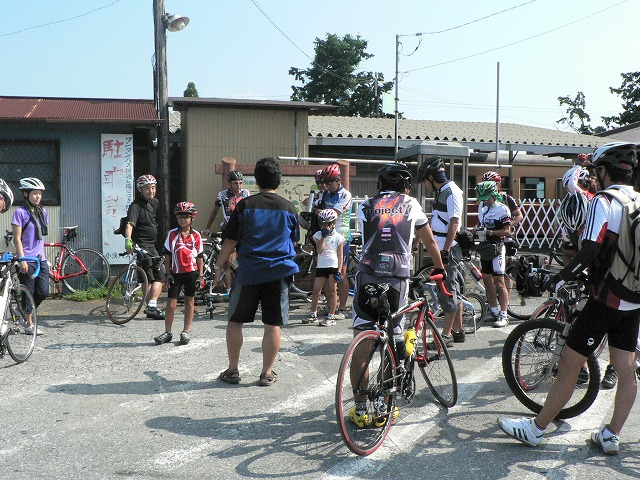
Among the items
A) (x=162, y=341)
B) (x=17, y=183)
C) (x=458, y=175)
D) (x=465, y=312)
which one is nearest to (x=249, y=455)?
(x=162, y=341)

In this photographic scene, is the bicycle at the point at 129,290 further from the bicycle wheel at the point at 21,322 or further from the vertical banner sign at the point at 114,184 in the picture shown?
the vertical banner sign at the point at 114,184

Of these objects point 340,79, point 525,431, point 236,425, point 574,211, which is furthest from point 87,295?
point 340,79

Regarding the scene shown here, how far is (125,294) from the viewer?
8.62 m

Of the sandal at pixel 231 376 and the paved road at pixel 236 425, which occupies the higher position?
the sandal at pixel 231 376

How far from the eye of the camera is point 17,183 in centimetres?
1109

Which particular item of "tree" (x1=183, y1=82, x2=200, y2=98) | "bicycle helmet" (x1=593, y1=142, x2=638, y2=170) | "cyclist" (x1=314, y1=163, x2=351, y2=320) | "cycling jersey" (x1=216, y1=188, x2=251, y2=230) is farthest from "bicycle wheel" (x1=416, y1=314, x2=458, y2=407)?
"tree" (x1=183, y1=82, x2=200, y2=98)

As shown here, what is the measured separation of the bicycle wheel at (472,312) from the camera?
7891 millimetres

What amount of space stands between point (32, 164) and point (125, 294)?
3874 millimetres

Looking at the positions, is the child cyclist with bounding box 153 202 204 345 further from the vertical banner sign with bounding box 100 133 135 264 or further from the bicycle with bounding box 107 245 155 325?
the vertical banner sign with bounding box 100 133 135 264

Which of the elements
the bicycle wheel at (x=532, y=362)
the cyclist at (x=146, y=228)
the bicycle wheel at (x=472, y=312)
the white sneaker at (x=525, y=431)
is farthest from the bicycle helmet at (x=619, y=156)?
the cyclist at (x=146, y=228)

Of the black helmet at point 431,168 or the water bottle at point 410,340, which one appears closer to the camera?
the water bottle at point 410,340

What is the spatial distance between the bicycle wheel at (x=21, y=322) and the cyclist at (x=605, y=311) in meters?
4.84

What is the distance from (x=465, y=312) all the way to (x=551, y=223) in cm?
1272

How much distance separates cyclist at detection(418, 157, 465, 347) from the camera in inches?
274
